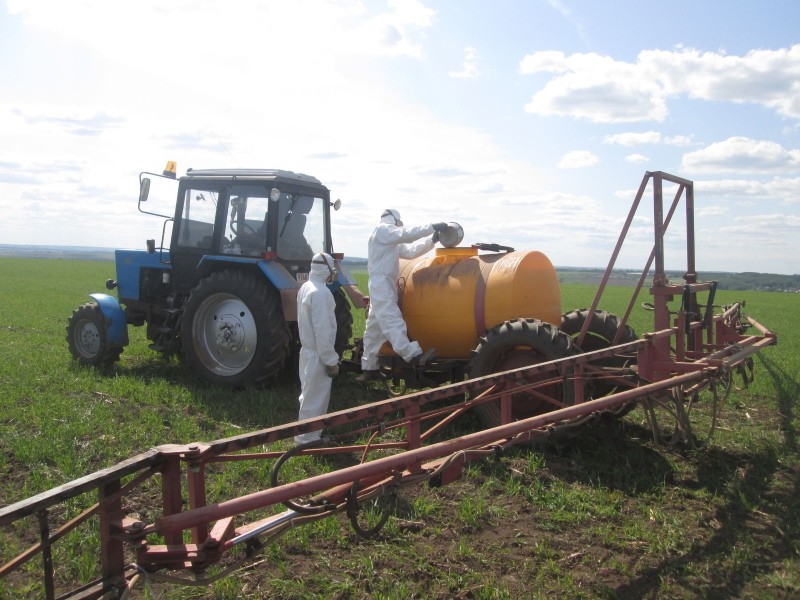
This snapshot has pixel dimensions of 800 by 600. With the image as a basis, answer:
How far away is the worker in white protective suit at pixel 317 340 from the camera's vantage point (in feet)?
19.8

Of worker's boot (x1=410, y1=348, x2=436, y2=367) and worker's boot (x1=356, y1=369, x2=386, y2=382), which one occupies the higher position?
worker's boot (x1=410, y1=348, x2=436, y2=367)

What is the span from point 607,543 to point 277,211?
17.0ft

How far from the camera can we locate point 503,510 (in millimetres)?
4512

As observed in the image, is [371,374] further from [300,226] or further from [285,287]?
[300,226]

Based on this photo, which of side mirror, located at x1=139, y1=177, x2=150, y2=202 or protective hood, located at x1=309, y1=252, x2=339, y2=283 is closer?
protective hood, located at x1=309, y1=252, x2=339, y2=283

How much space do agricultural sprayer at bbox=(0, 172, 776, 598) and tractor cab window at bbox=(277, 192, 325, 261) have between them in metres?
1.78

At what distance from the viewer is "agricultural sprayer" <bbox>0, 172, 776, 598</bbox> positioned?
8.55ft

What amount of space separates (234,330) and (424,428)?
2.58m

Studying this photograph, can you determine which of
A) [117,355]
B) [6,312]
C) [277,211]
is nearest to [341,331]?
[277,211]

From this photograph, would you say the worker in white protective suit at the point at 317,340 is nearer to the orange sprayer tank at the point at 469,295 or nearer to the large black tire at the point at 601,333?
the orange sprayer tank at the point at 469,295

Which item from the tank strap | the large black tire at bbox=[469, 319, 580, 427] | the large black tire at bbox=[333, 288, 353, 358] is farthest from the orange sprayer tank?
the large black tire at bbox=[333, 288, 353, 358]

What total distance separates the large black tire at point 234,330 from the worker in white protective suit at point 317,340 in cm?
129

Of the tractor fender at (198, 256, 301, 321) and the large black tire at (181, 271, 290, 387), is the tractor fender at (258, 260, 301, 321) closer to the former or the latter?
the tractor fender at (198, 256, 301, 321)

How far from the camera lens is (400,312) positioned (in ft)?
22.1
